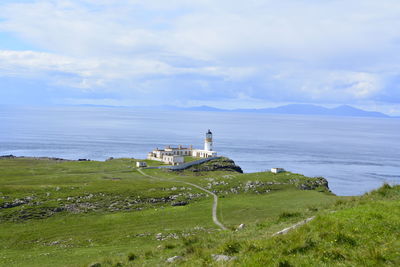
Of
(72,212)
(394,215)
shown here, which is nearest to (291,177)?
(72,212)

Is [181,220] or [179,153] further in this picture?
[179,153]

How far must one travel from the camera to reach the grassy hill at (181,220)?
53.6 feet

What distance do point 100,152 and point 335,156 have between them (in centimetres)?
9811

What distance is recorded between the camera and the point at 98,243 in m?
34.3

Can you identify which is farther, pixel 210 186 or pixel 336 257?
pixel 210 186

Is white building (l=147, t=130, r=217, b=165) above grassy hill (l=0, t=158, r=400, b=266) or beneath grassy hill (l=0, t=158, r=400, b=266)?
above

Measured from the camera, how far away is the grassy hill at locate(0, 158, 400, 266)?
1633cm

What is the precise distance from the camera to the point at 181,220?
42438mm

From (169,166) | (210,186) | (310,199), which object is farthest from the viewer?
(169,166)

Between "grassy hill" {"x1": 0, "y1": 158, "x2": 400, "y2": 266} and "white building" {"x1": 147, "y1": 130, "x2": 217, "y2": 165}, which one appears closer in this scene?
"grassy hill" {"x1": 0, "y1": 158, "x2": 400, "y2": 266}

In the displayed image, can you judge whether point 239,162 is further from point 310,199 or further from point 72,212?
point 72,212

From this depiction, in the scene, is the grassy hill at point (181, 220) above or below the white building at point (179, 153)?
below

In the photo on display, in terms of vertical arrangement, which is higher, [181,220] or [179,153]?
A: [179,153]

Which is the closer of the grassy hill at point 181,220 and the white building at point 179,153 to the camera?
the grassy hill at point 181,220
